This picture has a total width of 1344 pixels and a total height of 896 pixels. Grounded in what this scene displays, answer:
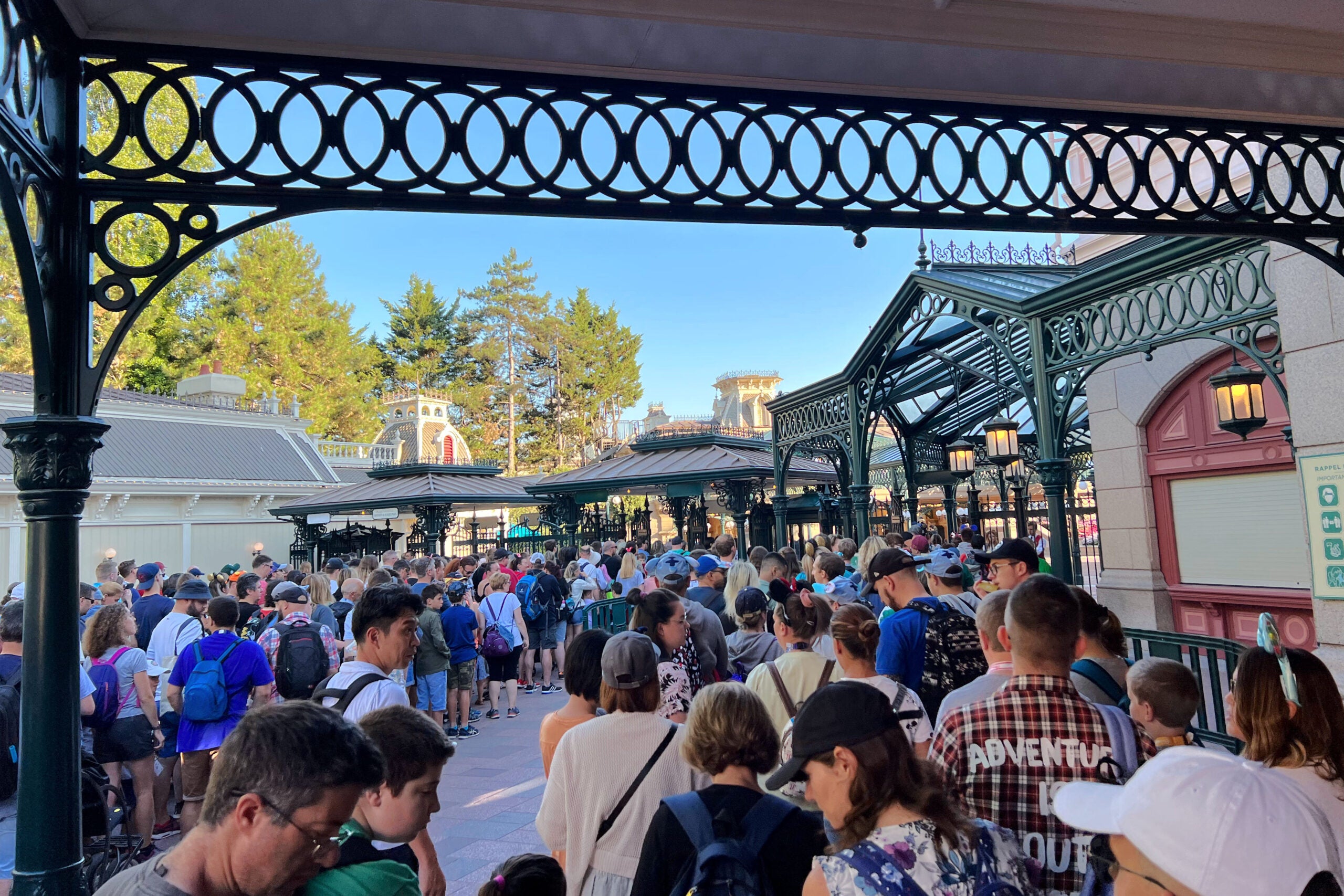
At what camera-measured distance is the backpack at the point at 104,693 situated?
5.61m

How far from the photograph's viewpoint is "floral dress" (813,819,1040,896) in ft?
5.81

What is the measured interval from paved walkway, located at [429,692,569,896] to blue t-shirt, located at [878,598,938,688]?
2.22m

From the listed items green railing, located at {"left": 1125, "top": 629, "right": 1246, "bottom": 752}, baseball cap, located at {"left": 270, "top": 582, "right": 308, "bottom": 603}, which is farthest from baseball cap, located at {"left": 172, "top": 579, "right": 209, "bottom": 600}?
green railing, located at {"left": 1125, "top": 629, "right": 1246, "bottom": 752}

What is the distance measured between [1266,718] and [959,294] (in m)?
7.97

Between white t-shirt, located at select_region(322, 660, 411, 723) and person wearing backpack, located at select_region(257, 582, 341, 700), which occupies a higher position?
white t-shirt, located at select_region(322, 660, 411, 723)

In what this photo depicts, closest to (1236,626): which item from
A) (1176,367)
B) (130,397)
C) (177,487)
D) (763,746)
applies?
(1176,367)

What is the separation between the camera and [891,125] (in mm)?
3510

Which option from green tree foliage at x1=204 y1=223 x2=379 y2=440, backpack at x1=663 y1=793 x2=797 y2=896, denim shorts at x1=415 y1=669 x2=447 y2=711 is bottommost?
denim shorts at x1=415 y1=669 x2=447 y2=711

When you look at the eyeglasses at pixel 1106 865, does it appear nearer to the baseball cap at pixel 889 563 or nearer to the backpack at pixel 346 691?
the baseball cap at pixel 889 563

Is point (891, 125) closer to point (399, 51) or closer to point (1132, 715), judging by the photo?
point (399, 51)

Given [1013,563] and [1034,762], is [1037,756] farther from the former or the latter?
[1013,563]

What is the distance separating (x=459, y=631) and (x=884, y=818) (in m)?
7.59

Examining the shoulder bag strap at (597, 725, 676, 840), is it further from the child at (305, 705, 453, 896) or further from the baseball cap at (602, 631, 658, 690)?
the child at (305, 705, 453, 896)

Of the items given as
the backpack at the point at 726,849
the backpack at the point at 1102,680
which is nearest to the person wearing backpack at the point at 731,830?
the backpack at the point at 726,849
